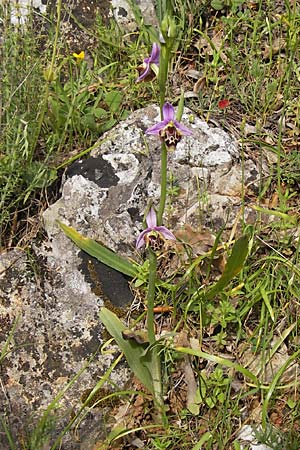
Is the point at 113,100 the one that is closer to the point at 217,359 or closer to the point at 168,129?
the point at 168,129

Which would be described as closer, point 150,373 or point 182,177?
point 150,373

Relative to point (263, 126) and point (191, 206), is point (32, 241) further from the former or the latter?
point (263, 126)

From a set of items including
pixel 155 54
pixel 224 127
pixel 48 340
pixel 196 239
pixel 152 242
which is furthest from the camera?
pixel 224 127

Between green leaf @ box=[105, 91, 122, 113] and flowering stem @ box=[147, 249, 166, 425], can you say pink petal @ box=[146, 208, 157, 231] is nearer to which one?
flowering stem @ box=[147, 249, 166, 425]

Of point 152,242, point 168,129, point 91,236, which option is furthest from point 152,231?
point 91,236

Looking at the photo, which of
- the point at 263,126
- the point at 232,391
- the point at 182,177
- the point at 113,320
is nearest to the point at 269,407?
the point at 232,391

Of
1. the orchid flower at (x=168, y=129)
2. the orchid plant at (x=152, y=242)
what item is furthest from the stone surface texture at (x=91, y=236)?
the orchid flower at (x=168, y=129)

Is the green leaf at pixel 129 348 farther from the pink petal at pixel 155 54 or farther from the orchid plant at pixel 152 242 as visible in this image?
the pink petal at pixel 155 54
